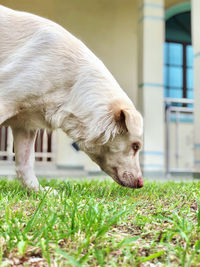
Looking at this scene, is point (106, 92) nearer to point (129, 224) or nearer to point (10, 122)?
point (10, 122)

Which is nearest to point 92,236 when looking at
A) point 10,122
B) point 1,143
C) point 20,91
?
point 20,91

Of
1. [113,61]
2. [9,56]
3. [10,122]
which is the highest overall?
[113,61]

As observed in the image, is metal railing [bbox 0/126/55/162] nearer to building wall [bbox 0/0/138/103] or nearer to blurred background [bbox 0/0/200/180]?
blurred background [bbox 0/0/200/180]

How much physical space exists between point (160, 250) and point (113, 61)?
757 centimetres

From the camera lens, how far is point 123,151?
2393mm

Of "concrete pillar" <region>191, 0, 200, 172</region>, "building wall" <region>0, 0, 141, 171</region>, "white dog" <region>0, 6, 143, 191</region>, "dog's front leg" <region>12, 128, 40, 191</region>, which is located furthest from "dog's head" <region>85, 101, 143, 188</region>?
"building wall" <region>0, 0, 141, 171</region>

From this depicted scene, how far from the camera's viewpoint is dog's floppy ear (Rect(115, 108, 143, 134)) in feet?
7.29

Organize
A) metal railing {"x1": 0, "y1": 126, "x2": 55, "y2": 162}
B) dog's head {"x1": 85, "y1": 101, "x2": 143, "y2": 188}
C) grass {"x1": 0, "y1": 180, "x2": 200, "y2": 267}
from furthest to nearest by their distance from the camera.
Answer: metal railing {"x1": 0, "y1": 126, "x2": 55, "y2": 162} → dog's head {"x1": 85, "y1": 101, "x2": 143, "y2": 188} → grass {"x1": 0, "y1": 180, "x2": 200, "y2": 267}

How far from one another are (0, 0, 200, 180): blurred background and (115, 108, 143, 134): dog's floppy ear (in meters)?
3.17

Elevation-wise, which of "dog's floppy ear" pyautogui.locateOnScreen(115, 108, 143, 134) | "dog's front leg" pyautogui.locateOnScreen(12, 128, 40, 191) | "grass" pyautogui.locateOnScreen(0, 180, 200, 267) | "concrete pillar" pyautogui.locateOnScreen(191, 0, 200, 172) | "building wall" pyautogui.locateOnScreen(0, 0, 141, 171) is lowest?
"grass" pyautogui.locateOnScreen(0, 180, 200, 267)

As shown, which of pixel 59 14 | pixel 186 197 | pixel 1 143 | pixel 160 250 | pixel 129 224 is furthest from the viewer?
pixel 59 14

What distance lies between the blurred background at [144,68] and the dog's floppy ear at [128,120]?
125 inches

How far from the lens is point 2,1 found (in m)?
7.67

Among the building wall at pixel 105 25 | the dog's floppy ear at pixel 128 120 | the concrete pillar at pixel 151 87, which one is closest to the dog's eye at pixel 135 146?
the dog's floppy ear at pixel 128 120
